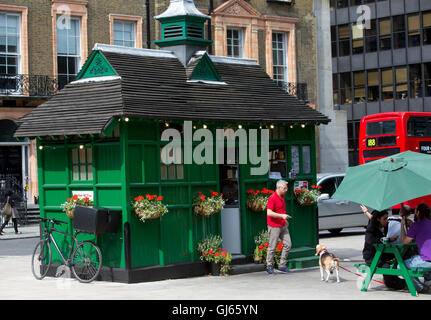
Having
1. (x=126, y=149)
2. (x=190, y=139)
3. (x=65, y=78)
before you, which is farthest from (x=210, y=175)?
(x=65, y=78)

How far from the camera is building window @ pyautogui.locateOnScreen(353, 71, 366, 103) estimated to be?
198 feet

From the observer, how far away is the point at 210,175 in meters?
15.1

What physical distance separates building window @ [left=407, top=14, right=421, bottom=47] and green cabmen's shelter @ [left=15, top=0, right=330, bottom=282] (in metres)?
42.6

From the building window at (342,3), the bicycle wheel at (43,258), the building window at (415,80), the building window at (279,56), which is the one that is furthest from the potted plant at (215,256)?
the building window at (342,3)

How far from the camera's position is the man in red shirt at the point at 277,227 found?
14.8 m

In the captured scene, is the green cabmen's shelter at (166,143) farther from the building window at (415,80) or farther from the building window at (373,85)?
the building window at (373,85)

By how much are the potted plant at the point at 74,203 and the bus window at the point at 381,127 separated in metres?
18.1

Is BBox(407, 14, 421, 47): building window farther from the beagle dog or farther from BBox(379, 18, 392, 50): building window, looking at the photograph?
the beagle dog

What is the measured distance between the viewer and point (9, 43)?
32031mm

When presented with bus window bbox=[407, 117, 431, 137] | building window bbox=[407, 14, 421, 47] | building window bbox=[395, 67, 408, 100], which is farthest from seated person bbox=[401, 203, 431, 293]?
building window bbox=[395, 67, 408, 100]

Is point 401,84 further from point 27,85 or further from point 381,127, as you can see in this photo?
point 27,85

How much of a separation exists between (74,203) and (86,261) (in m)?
1.09

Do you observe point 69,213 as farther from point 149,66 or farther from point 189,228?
point 149,66

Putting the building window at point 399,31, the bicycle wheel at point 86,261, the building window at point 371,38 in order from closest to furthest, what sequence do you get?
the bicycle wheel at point 86,261 → the building window at point 399,31 → the building window at point 371,38
